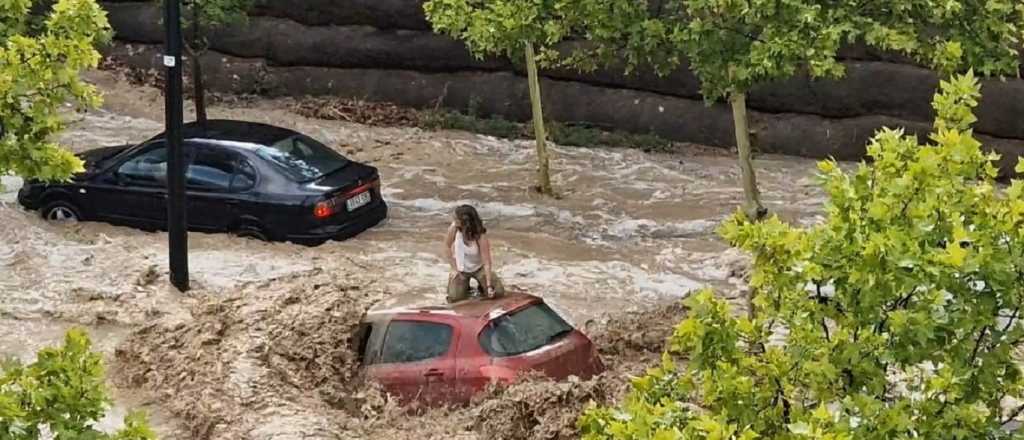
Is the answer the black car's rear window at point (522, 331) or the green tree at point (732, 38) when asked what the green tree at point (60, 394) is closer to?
the black car's rear window at point (522, 331)

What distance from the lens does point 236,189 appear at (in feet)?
43.8

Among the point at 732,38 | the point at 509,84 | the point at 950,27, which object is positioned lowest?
the point at 509,84

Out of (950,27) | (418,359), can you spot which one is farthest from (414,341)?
(950,27)

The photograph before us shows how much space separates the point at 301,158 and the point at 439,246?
1.72 metres

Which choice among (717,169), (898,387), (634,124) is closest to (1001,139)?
(717,169)

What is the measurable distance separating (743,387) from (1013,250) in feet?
3.58

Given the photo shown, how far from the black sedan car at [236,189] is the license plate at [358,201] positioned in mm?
10

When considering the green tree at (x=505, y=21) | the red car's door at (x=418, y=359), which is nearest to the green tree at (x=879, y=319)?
the red car's door at (x=418, y=359)

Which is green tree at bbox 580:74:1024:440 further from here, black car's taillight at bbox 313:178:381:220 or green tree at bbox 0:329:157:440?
black car's taillight at bbox 313:178:381:220

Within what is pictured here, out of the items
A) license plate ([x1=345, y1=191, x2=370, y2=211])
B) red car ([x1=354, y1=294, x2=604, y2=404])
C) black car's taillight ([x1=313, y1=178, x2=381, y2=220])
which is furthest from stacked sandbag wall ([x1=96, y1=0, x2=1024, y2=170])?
red car ([x1=354, y1=294, x2=604, y2=404])

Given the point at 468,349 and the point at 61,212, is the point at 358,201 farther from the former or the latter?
the point at 468,349

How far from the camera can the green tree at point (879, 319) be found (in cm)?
448

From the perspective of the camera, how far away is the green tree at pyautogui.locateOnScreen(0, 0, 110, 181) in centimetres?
565

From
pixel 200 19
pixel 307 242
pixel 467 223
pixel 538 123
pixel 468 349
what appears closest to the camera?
pixel 468 349
